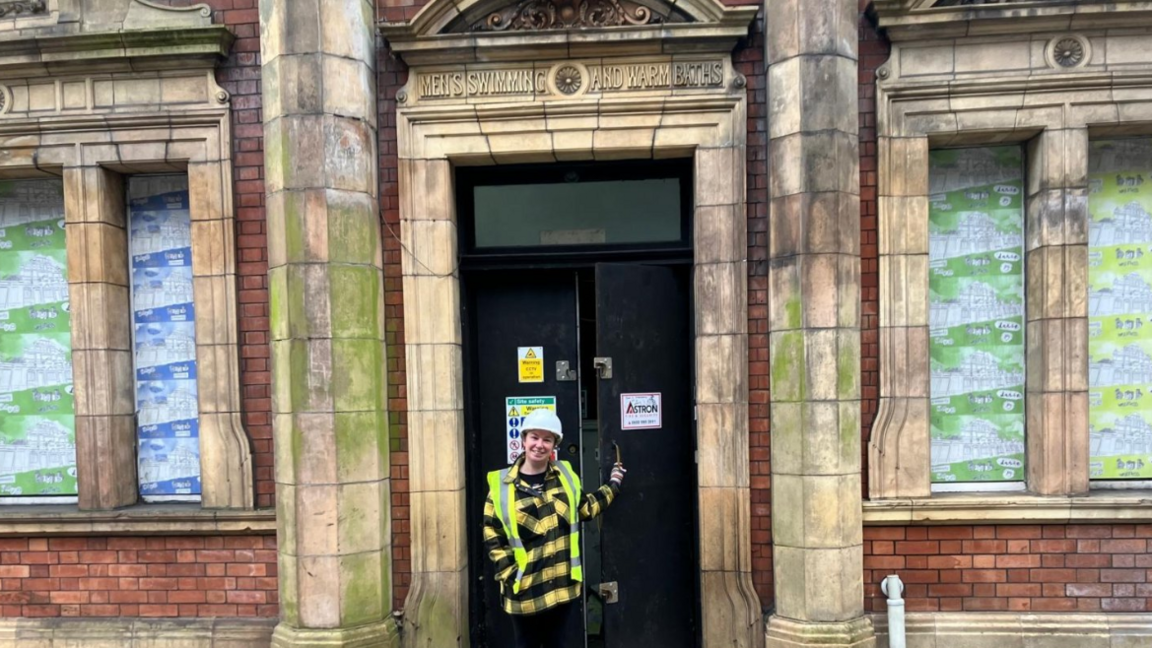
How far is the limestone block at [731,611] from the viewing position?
4.46 meters

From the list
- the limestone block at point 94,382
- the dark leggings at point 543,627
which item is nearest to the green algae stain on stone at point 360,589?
the dark leggings at point 543,627

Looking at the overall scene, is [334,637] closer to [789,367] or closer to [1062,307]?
[789,367]

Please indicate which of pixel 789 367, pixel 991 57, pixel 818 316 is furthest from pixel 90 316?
pixel 991 57

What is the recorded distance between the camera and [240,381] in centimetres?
462

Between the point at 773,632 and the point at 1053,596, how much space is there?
1.93m

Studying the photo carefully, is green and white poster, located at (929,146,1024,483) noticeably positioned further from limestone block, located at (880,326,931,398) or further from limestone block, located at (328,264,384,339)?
limestone block, located at (328,264,384,339)

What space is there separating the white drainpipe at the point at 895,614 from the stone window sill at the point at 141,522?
4146mm

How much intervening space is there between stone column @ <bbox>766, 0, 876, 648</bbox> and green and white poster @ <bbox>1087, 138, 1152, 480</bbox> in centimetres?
182

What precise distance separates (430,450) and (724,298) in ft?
7.33

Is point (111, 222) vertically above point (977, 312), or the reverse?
point (111, 222)

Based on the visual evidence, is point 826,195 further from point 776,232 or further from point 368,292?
point 368,292

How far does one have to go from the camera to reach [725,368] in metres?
4.46

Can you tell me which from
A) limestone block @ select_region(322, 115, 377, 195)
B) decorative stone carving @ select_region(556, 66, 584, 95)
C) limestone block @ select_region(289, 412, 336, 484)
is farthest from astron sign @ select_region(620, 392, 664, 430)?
limestone block @ select_region(322, 115, 377, 195)

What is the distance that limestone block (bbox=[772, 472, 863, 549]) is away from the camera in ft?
13.7
